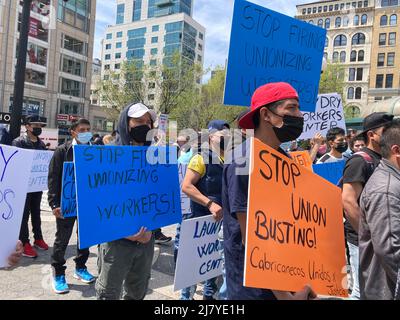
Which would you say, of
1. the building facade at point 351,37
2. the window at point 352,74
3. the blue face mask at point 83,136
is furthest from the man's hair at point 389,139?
the window at point 352,74

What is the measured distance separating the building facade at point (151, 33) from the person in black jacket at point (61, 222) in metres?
74.5

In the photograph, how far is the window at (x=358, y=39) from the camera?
2749 inches

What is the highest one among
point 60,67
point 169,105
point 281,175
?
point 60,67

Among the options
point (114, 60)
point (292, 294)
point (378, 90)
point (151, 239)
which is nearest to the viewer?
point (292, 294)

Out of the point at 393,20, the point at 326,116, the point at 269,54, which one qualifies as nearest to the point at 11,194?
the point at 269,54

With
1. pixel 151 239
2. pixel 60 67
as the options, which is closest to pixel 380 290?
pixel 151 239

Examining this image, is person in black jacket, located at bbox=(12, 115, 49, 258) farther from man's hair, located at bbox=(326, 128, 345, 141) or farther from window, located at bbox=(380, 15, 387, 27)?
window, located at bbox=(380, 15, 387, 27)

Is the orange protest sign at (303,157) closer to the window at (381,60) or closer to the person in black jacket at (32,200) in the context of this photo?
the person in black jacket at (32,200)

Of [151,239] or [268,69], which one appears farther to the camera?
[268,69]

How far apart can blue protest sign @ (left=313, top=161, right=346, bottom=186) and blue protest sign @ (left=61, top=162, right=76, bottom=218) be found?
9.46 ft

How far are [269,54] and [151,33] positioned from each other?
92.4m

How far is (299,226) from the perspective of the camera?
6.14 feet

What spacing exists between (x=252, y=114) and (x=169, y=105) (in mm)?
30866

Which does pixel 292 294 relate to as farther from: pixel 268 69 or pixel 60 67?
pixel 60 67
